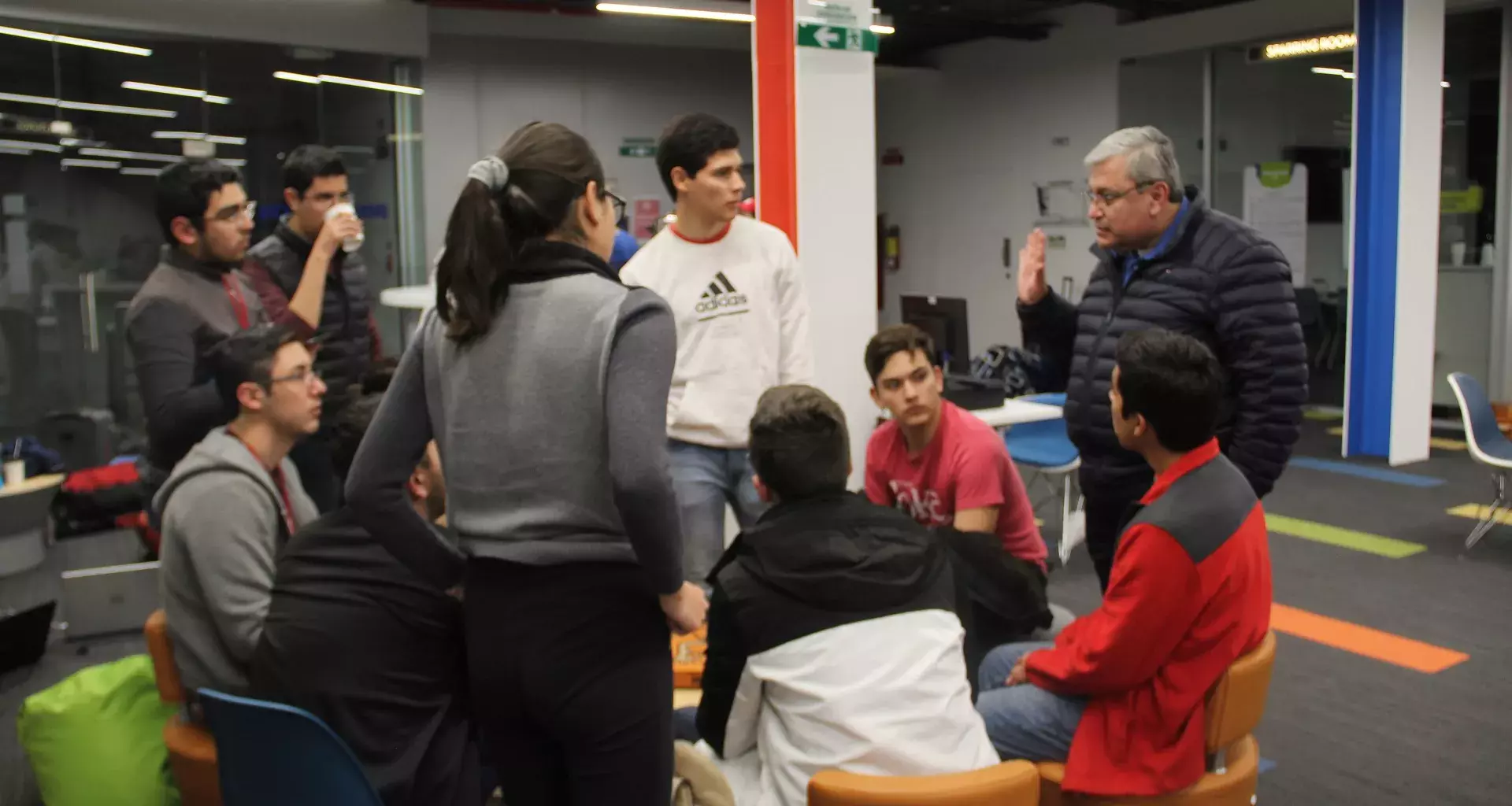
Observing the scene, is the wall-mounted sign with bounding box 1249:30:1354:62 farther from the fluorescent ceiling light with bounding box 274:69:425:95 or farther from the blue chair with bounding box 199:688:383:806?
the blue chair with bounding box 199:688:383:806

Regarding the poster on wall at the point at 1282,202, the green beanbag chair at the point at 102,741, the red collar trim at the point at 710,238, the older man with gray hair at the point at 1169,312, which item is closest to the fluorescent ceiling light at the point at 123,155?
the red collar trim at the point at 710,238

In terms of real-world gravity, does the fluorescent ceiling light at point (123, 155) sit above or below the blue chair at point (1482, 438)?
above

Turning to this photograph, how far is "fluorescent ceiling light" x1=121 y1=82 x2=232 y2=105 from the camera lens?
7492 mm

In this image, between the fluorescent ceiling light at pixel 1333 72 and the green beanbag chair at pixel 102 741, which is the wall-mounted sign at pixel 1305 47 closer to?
the fluorescent ceiling light at pixel 1333 72

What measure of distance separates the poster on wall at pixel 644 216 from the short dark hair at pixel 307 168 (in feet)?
22.6

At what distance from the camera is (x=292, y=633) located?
185 centimetres

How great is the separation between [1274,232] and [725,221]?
7.56m

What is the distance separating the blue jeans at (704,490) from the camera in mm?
2934

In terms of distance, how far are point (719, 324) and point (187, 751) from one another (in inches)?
59.1

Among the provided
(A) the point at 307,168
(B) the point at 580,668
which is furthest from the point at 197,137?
(B) the point at 580,668

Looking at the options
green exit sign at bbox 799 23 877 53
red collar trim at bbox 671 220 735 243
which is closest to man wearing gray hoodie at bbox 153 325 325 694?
red collar trim at bbox 671 220 735 243

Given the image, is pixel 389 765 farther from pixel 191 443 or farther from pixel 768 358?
pixel 768 358

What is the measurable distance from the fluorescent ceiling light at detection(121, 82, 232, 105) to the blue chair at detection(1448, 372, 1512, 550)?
7.53 m

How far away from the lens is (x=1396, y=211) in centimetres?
682
